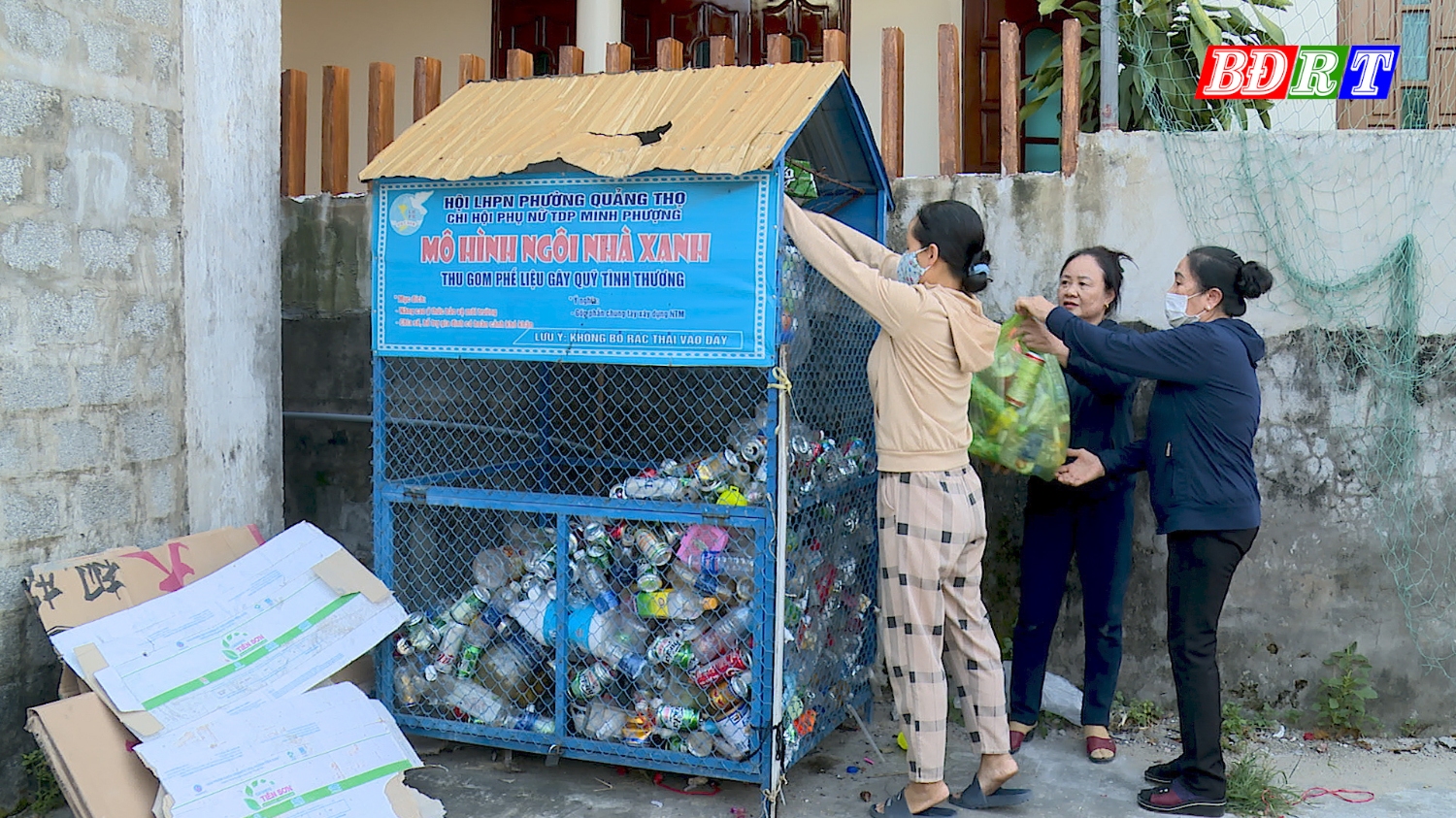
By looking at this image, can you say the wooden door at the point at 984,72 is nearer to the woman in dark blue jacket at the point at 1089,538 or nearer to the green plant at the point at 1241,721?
the woman in dark blue jacket at the point at 1089,538

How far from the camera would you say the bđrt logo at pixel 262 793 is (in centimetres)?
321

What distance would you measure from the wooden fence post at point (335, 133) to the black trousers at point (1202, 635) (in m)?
3.67

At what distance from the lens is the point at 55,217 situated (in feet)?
11.8

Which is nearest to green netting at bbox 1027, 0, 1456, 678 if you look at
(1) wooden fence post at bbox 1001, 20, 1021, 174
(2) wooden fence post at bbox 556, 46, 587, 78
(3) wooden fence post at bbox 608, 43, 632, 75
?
(1) wooden fence post at bbox 1001, 20, 1021, 174

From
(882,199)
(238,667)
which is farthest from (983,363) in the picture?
(238,667)

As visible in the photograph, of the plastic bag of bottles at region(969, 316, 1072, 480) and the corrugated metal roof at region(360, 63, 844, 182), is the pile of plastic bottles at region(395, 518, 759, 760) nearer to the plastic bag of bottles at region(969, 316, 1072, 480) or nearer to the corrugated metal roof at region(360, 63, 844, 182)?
the plastic bag of bottles at region(969, 316, 1072, 480)

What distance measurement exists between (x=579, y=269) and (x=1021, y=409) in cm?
153

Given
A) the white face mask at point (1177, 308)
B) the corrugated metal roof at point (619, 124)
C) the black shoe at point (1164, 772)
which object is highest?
the corrugated metal roof at point (619, 124)

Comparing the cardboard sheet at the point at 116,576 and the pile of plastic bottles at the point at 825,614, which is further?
the pile of plastic bottles at the point at 825,614

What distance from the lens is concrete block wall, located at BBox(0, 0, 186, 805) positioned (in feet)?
11.5

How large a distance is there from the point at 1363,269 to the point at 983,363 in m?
1.73

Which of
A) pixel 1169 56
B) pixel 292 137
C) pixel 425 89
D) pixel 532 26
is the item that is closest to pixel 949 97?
pixel 1169 56

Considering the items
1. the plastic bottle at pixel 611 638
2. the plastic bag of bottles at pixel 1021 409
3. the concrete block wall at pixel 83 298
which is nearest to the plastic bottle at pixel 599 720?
the plastic bottle at pixel 611 638

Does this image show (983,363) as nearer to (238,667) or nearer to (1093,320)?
(1093,320)
